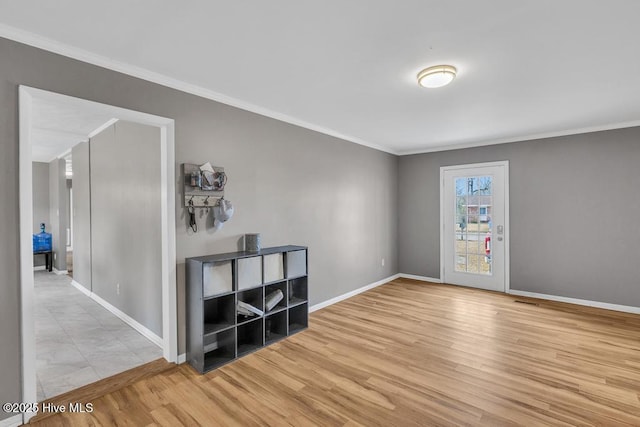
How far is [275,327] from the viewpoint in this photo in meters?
3.46

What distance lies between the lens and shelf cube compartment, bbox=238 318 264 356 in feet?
10.1

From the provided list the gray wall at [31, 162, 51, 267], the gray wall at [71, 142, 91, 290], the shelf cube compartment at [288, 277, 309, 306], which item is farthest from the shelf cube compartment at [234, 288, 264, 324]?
the gray wall at [31, 162, 51, 267]

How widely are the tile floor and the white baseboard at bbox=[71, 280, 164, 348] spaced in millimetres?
41

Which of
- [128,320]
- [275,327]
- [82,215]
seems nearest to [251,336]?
[275,327]

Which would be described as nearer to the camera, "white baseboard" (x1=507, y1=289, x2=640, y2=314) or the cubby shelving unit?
the cubby shelving unit

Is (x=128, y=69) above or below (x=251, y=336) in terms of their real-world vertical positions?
above

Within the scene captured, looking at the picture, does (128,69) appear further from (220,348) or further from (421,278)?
(421,278)

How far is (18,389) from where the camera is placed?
1.96 metres

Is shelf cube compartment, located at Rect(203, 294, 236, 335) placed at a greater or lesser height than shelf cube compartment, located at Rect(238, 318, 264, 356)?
greater

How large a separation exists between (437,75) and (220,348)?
10.3ft

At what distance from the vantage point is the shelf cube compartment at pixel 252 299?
304cm

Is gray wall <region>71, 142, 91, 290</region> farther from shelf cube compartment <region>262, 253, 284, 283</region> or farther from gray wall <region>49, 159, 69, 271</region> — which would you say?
shelf cube compartment <region>262, 253, 284, 283</region>

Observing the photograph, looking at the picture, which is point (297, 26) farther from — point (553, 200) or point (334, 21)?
point (553, 200)

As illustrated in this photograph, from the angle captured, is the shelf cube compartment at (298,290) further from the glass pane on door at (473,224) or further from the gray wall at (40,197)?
the gray wall at (40,197)
